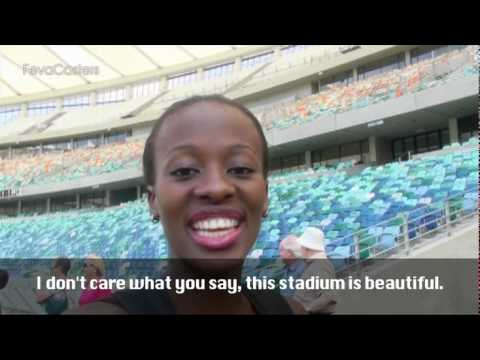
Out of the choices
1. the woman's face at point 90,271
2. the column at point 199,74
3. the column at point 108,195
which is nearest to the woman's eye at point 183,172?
the woman's face at point 90,271

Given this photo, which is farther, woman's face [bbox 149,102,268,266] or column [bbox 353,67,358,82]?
column [bbox 353,67,358,82]

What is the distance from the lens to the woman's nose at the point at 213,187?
1.19m

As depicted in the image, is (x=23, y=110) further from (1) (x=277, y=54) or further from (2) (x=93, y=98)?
(1) (x=277, y=54)

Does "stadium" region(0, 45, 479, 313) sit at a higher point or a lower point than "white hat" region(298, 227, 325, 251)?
higher

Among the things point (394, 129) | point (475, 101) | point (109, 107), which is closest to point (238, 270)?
point (475, 101)

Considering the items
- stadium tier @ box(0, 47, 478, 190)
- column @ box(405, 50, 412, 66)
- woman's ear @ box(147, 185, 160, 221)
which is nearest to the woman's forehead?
woman's ear @ box(147, 185, 160, 221)

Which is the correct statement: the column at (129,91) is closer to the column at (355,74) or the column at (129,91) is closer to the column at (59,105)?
the column at (59,105)

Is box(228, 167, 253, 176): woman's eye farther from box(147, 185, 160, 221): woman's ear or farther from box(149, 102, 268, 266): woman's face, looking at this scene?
box(147, 185, 160, 221): woman's ear

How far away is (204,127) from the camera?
1.20 meters

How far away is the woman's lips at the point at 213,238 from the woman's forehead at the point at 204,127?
225 mm

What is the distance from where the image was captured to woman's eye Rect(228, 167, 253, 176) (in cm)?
122
